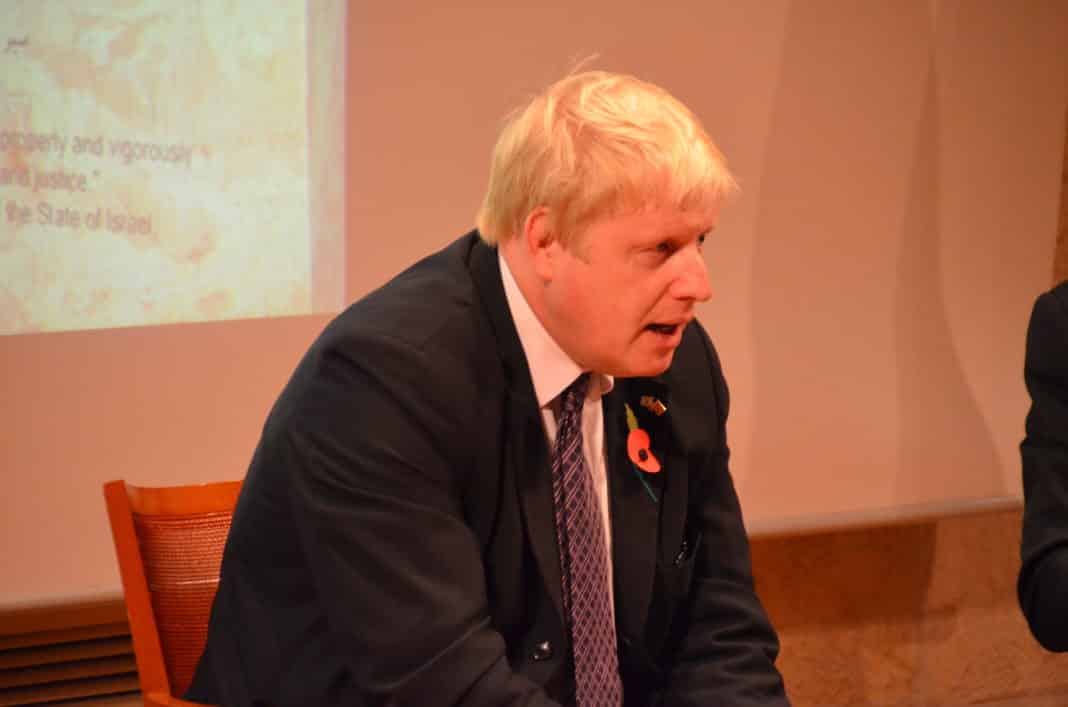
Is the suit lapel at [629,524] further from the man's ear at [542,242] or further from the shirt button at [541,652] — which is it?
the man's ear at [542,242]

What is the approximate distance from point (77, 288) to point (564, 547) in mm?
1329

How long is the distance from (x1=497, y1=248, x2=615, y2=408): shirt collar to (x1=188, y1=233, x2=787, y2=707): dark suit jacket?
0.01m

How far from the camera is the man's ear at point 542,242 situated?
1.44m

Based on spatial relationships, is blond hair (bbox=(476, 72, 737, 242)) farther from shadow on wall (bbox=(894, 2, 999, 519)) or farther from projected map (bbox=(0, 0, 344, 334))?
shadow on wall (bbox=(894, 2, 999, 519))

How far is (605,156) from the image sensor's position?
139 cm

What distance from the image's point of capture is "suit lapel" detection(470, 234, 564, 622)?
1525 millimetres

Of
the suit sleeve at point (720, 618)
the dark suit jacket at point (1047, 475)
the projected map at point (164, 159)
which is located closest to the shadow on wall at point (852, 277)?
the projected map at point (164, 159)

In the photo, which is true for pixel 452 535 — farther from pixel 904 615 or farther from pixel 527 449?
pixel 904 615

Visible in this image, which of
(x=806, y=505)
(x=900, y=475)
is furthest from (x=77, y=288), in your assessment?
(x=900, y=475)

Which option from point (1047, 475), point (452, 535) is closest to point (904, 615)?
point (1047, 475)

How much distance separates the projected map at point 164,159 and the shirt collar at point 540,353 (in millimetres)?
1189

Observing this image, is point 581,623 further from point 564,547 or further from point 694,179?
point 694,179

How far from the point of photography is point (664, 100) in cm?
145

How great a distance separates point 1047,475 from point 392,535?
1023 millimetres
